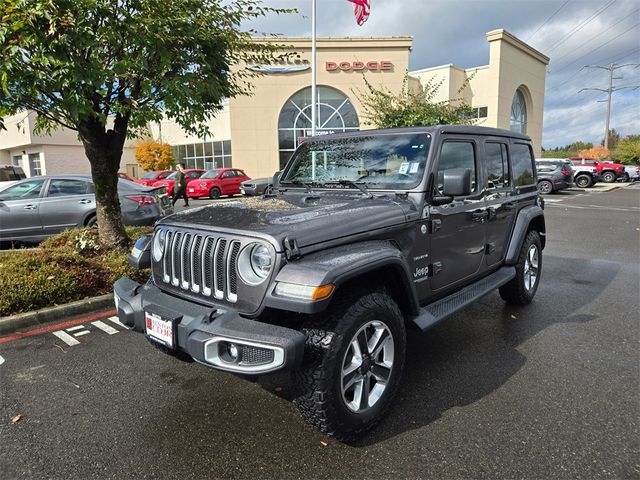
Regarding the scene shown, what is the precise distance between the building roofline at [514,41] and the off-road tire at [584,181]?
13472mm

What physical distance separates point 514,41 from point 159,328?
135 ft

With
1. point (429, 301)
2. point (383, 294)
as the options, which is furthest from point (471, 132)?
point (383, 294)

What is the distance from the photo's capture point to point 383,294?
9.27 ft

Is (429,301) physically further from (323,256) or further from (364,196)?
(323,256)

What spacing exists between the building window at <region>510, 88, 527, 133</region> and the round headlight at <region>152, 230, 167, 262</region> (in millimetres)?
41482

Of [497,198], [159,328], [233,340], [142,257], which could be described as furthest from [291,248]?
[497,198]

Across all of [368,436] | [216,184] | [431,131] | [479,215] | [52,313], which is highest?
[431,131]

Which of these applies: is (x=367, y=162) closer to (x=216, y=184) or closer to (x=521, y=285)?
(x=521, y=285)

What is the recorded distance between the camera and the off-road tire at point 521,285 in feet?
16.2

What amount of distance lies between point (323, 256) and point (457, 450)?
4.48ft

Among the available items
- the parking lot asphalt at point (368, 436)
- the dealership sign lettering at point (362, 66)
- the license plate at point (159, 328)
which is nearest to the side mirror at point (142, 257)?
the license plate at point (159, 328)

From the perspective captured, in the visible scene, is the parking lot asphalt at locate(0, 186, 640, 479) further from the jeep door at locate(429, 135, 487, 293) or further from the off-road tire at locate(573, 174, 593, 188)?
the off-road tire at locate(573, 174, 593, 188)

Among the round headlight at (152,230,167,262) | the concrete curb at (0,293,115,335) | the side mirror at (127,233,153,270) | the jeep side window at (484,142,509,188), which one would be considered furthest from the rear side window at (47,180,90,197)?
the jeep side window at (484,142,509,188)

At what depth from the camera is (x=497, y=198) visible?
4.40 m
